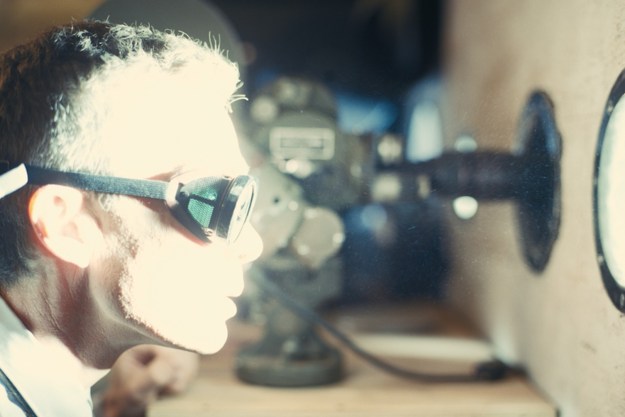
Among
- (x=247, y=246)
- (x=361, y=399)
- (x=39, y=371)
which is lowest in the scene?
(x=361, y=399)

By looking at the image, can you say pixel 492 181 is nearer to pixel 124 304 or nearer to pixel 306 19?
pixel 124 304

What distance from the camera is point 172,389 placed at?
49.2 inches

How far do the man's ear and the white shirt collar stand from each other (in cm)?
11

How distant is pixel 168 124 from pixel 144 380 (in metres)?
0.52

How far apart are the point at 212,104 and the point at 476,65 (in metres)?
0.85

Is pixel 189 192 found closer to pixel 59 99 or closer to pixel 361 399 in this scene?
pixel 59 99

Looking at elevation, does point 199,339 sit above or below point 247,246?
below

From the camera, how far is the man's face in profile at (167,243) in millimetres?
918

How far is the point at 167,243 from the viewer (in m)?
0.93

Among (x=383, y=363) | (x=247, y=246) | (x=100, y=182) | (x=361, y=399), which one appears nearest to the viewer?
(x=100, y=182)

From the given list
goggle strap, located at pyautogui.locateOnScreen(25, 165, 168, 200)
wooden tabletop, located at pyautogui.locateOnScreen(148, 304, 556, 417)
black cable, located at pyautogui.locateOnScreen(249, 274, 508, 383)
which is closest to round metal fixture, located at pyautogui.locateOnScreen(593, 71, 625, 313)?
wooden tabletop, located at pyautogui.locateOnScreen(148, 304, 556, 417)

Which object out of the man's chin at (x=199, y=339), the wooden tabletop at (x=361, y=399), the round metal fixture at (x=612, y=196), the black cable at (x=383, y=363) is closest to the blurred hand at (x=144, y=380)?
the wooden tabletop at (x=361, y=399)

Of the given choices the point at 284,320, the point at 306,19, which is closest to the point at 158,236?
the point at 284,320

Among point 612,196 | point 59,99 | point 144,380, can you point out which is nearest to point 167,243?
point 59,99
